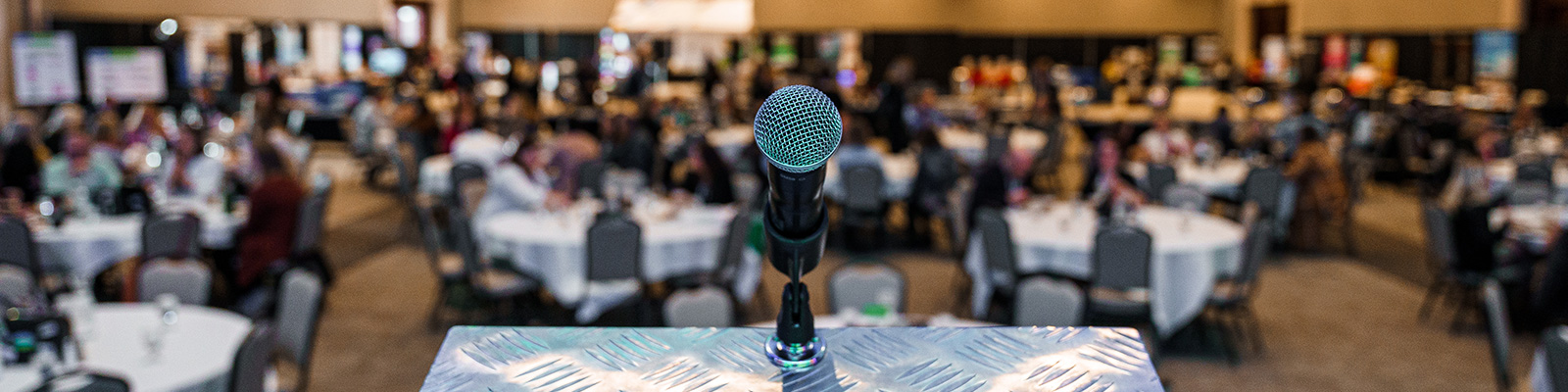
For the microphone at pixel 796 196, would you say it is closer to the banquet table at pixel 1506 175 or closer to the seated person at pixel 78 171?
the seated person at pixel 78 171

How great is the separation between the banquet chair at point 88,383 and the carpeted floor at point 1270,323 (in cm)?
173

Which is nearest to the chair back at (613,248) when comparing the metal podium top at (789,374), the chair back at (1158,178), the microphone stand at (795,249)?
the metal podium top at (789,374)

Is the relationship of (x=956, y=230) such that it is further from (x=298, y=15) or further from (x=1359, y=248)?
(x=298, y=15)

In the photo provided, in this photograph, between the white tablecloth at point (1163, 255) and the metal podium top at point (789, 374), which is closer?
the metal podium top at point (789, 374)

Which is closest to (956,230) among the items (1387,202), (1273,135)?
(1273,135)

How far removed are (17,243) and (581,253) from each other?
9.32 feet

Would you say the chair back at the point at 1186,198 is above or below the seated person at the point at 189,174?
below

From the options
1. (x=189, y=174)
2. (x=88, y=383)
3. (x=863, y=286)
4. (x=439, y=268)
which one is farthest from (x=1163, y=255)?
(x=189, y=174)

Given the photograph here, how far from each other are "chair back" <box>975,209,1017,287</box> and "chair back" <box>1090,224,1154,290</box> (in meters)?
0.48

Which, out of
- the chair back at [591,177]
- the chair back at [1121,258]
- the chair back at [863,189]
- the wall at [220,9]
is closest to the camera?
the chair back at [1121,258]

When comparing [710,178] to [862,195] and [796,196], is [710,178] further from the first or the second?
[796,196]

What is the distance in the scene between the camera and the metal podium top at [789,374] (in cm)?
144

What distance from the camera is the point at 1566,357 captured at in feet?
12.0

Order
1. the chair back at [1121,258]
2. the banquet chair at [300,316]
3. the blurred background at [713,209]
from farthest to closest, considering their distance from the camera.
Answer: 1. the chair back at [1121,258]
2. the blurred background at [713,209]
3. the banquet chair at [300,316]
